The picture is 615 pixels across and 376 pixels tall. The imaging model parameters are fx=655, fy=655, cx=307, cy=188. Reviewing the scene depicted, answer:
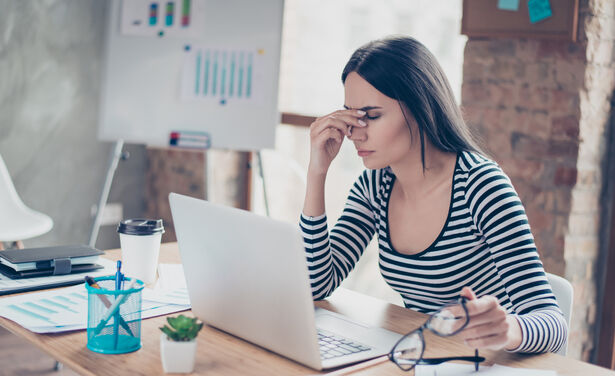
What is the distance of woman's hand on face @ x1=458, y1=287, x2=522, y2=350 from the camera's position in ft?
2.96

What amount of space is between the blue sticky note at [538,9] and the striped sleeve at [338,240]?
0.86 meters

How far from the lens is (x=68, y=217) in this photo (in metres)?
3.47

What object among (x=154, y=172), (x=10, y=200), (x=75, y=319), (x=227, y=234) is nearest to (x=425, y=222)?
(x=227, y=234)

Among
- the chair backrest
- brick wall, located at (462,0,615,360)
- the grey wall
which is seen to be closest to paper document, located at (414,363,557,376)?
brick wall, located at (462,0,615,360)

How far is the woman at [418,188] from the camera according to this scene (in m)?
1.32

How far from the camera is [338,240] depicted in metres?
1.48

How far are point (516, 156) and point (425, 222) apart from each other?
850 millimetres

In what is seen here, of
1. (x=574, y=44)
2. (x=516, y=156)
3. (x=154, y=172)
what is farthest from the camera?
(x=154, y=172)

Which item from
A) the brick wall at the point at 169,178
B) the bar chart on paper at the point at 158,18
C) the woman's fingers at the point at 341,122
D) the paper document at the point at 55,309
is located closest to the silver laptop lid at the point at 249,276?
the paper document at the point at 55,309

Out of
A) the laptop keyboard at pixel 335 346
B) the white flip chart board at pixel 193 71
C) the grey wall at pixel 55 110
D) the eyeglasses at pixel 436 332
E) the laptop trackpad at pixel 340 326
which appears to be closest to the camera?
the eyeglasses at pixel 436 332

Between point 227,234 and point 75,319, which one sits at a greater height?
point 227,234

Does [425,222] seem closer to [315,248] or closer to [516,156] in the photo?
[315,248]

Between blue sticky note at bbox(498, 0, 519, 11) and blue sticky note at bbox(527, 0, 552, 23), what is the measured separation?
42 millimetres

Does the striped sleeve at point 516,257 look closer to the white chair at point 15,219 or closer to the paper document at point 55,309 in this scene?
the paper document at point 55,309
